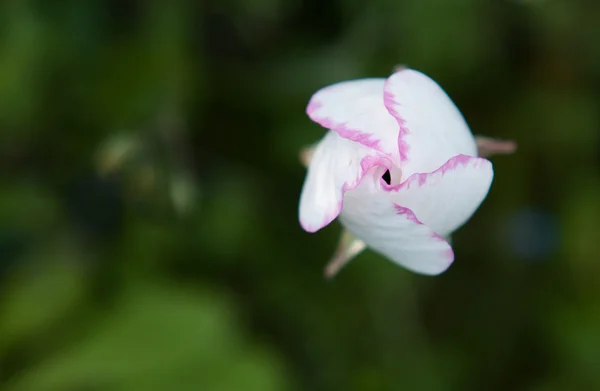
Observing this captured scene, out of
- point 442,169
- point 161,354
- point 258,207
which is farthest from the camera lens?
point 258,207

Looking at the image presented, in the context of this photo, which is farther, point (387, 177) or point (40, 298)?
point (40, 298)

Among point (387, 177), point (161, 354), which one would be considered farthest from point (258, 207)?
point (387, 177)

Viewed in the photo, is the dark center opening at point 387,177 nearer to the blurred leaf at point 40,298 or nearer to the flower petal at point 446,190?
the flower petal at point 446,190

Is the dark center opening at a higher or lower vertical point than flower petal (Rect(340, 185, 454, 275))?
higher

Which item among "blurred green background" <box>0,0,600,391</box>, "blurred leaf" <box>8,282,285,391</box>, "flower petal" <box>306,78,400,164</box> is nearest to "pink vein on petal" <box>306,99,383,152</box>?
"flower petal" <box>306,78,400,164</box>

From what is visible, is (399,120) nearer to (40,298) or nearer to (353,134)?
(353,134)

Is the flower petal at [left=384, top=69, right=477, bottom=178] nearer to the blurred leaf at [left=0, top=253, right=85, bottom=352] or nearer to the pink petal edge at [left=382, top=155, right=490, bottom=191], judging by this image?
the pink petal edge at [left=382, top=155, right=490, bottom=191]

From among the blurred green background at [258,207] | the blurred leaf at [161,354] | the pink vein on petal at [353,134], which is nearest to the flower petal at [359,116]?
the pink vein on petal at [353,134]
